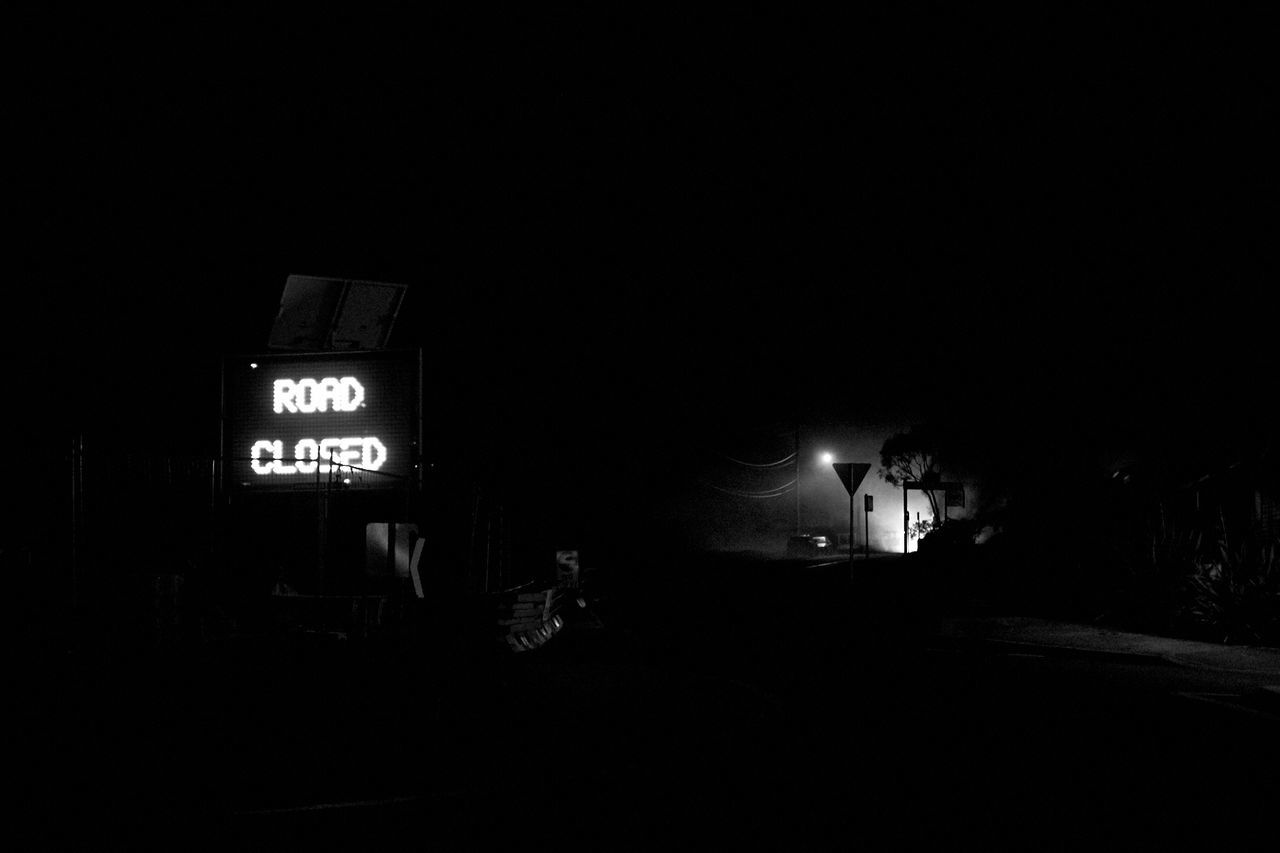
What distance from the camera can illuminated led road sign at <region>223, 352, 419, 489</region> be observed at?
42.4 ft

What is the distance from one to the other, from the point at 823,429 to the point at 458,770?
8480 cm

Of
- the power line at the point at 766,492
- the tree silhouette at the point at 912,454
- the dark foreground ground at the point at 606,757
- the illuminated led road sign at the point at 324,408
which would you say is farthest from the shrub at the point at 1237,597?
the power line at the point at 766,492

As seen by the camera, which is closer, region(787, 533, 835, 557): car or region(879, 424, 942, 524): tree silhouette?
region(787, 533, 835, 557): car

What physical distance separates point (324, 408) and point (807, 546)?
1959 inches

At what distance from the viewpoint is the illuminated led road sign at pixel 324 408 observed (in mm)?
12914

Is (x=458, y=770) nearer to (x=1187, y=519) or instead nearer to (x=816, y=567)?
(x=1187, y=519)

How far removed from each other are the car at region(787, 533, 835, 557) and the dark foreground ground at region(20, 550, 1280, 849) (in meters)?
49.1

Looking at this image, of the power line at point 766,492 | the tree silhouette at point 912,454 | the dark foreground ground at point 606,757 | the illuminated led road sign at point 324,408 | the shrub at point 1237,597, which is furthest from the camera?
the power line at point 766,492

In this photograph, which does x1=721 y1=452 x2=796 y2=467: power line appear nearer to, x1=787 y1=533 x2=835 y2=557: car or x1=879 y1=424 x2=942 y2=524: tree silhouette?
x1=879 y1=424 x2=942 y2=524: tree silhouette

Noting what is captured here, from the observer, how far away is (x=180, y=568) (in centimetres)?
1083

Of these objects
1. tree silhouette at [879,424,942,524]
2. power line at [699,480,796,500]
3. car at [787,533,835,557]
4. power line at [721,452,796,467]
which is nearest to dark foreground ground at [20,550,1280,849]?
car at [787,533,835,557]

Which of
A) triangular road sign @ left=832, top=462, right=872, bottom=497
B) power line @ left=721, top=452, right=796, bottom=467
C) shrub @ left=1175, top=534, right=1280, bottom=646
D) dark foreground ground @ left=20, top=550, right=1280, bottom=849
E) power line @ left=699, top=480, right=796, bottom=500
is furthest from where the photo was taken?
power line @ left=721, top=452, right=796, bottom=467

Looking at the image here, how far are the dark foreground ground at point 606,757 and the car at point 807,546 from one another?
4911cm

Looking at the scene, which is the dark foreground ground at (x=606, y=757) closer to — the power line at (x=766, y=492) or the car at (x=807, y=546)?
the car at (x=807, y=546)
